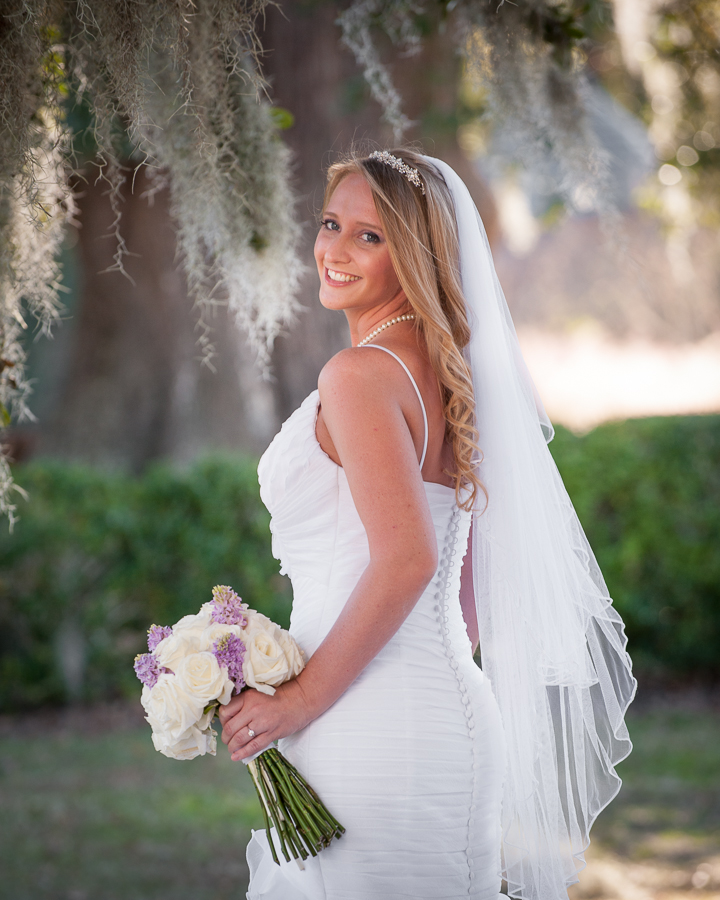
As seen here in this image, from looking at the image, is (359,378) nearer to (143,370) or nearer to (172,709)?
(172,709)

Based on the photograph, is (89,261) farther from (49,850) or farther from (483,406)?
(483,406)

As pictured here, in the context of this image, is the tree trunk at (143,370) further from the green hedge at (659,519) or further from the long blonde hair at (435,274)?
the long blonde hair at (435,274)

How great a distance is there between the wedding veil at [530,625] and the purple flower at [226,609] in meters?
0.62

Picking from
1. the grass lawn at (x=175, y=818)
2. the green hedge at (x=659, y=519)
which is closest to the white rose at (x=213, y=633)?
the grass lawn at (x=175, y=818)

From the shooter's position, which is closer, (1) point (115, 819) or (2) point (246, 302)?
(2) point (246, 302)

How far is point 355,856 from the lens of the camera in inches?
77.0

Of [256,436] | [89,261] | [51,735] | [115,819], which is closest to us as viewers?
[115,819]

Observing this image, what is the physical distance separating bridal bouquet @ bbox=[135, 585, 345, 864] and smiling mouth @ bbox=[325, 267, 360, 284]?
83 cm

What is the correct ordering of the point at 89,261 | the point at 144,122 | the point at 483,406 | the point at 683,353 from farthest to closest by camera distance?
the point at 683,353, the point at 89,261, the point at 483,406, the point at 144,122

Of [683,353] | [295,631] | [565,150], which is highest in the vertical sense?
[683,353]

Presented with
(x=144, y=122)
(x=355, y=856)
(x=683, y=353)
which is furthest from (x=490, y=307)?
(x=683, y=353)

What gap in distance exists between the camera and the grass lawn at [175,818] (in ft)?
13.4

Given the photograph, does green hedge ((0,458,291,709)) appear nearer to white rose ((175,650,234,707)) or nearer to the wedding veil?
the wedding veil

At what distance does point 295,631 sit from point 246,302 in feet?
3.99
